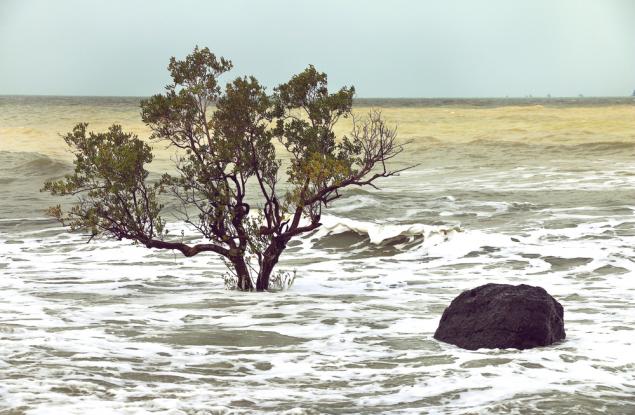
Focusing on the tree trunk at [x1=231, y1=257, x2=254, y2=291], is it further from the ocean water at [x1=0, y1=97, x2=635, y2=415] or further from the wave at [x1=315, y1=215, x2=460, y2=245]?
the wave at [x1=315, y1=215, x2=460, y2=245]

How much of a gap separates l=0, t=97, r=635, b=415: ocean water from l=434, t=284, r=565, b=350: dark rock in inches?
8.4

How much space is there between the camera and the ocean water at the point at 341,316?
906 cm

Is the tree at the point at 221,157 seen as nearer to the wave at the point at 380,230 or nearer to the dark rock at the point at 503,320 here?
the dark rock at the point at 503,320

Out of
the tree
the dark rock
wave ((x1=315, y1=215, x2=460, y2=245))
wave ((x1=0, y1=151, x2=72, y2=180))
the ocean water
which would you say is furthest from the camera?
wave ((x1=0, y1=151, x2=72, y2=180))

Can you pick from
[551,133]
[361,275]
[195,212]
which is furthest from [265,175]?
[551,133]

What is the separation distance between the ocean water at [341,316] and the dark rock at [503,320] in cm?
21

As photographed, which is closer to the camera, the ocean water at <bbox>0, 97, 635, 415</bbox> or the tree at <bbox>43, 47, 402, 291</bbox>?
the ocean water at <bbox>0, 97, 635, 415</bbox>

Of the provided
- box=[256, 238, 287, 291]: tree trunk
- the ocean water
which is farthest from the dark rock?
box=[256, 238, 287, 291]: tree trunk

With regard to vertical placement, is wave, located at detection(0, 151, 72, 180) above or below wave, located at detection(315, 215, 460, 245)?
below

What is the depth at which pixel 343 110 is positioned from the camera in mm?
15766

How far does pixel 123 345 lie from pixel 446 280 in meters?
7.44

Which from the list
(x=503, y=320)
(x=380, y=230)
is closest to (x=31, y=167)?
(x=380, y=230)

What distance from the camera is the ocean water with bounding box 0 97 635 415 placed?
9062mm

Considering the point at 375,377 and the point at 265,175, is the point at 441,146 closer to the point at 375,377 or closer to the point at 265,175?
the point at 265,175
